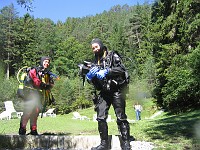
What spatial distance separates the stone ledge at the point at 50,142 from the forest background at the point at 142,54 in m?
1.49

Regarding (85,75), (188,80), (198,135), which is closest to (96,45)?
(85,75)

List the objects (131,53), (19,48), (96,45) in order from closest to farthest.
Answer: (96,45), (19,48), (131,53)

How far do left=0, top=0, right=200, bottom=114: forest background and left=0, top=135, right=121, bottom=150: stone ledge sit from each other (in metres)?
1.49

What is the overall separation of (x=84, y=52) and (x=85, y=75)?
3350 inches

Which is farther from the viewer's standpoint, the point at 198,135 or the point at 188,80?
the point at 188,80

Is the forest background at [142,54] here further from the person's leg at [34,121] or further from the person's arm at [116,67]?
the person's leg at [34,121]

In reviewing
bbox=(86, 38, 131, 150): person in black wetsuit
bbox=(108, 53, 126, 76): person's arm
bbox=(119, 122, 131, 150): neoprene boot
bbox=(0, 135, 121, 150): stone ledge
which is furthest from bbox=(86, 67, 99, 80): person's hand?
bbox=(0, 135, 121, 150): stone ledge

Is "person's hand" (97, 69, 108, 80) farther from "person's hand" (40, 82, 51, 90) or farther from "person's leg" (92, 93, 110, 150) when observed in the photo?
"person's hand" (40, 82, 51, 90)

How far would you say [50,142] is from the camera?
612 centimetres

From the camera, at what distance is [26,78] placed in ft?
22.8

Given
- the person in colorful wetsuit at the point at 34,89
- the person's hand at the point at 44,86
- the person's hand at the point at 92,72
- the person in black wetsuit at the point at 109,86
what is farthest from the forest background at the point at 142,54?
the person's hand at the point at 44,86

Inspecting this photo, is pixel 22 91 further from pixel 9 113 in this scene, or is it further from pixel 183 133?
pixel 9 113

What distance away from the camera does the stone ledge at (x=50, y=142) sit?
606 centimetres

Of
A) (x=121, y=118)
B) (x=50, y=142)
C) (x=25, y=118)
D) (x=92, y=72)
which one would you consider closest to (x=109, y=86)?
(x=92, y=72)
